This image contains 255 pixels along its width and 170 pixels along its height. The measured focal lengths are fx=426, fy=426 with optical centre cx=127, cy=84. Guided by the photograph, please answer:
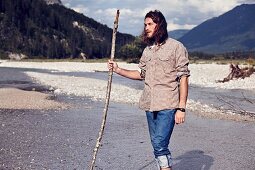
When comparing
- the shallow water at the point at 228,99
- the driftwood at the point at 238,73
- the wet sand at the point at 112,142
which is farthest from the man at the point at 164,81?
the driftwood at the point at 238,73

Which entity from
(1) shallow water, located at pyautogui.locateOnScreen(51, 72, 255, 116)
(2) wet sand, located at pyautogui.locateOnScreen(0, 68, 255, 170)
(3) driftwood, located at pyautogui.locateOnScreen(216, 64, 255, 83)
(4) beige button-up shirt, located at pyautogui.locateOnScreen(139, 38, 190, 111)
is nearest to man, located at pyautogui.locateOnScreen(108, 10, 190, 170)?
(4) beige button-up shirt, located at pyautogui.locateOnScreen(139, 38, 190, 111)

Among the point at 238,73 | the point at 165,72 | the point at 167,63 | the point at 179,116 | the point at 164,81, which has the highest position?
the point at 167,63

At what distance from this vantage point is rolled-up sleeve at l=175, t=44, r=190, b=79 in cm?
633

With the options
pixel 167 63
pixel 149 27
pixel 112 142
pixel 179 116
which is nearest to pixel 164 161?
pixel 179 116

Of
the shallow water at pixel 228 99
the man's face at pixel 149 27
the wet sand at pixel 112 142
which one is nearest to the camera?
the man's face at pixel 149 27

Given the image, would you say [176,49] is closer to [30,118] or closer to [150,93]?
[150,93]

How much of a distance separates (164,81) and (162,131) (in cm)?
76

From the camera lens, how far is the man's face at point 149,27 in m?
6.43

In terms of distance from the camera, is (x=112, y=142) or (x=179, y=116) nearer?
(x=179, y=116)

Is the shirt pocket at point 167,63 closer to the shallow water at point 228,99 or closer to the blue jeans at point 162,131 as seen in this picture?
the blue jeans at point 162,131

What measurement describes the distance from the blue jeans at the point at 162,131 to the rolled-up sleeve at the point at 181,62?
23.1 inches

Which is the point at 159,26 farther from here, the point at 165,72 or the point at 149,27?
the point at 165,72

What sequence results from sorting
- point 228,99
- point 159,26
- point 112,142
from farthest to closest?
point 228,99
point 112,142
point 159,26

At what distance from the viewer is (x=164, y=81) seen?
648cm
